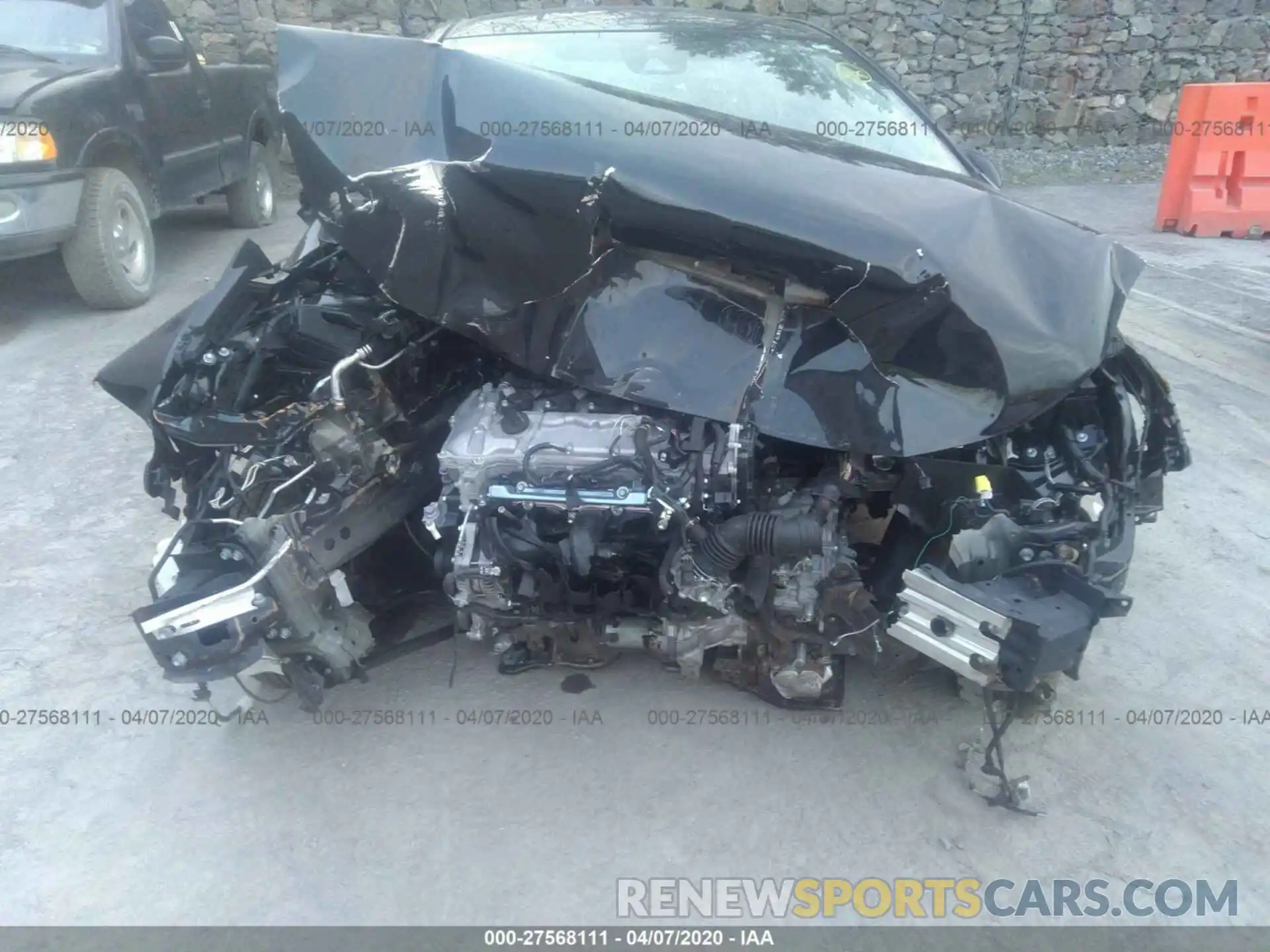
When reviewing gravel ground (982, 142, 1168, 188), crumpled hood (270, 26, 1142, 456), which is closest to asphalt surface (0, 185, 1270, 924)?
crumpled hood (270, 26, 1142, 456)

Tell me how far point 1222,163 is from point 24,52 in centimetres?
985

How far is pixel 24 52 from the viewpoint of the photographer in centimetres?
584

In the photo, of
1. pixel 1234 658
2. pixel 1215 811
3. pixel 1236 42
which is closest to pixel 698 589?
pixel 1215 811

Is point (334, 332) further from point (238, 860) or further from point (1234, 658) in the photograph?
point (1234, 658)

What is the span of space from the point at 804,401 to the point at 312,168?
1603 mm

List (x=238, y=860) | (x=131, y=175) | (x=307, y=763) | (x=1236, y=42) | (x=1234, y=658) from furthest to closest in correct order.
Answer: (x=1236, y=42)
(x=131, y=175)
(x=1234, y=658)
(x=307, y=763)
(x=238, y=860)

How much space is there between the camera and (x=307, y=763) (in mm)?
2660

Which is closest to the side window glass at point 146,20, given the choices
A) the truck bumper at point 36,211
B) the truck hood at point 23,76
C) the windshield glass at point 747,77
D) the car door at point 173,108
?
the car door at point 173,108

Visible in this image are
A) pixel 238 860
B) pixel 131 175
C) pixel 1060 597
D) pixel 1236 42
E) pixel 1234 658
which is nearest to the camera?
pixel 1060 597

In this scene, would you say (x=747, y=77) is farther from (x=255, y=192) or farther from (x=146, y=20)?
(x=255, y=192)

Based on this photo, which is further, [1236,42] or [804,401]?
[1236,42]

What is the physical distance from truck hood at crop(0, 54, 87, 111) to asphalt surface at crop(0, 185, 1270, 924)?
3.16m

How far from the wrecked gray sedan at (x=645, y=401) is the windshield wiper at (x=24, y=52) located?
4.40 metres

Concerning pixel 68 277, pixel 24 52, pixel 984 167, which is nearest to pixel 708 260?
pixel 984 167
